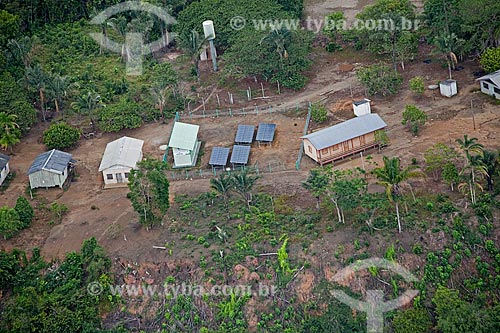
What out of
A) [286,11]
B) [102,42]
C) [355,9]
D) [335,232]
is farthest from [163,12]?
[335,232]

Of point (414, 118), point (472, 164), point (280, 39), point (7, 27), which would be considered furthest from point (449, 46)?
point (7, 27)

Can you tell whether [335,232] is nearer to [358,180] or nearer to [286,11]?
[358,180]

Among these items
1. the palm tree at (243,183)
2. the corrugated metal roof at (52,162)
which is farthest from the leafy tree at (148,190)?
the corrugated metal roof at (52,162)

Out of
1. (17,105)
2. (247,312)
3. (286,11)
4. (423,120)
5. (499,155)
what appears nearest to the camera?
(247,312)

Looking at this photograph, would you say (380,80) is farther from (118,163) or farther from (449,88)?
(118,163)

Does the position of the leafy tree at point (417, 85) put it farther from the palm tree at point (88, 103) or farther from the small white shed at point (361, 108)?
the palm tree at point (88, 103)
